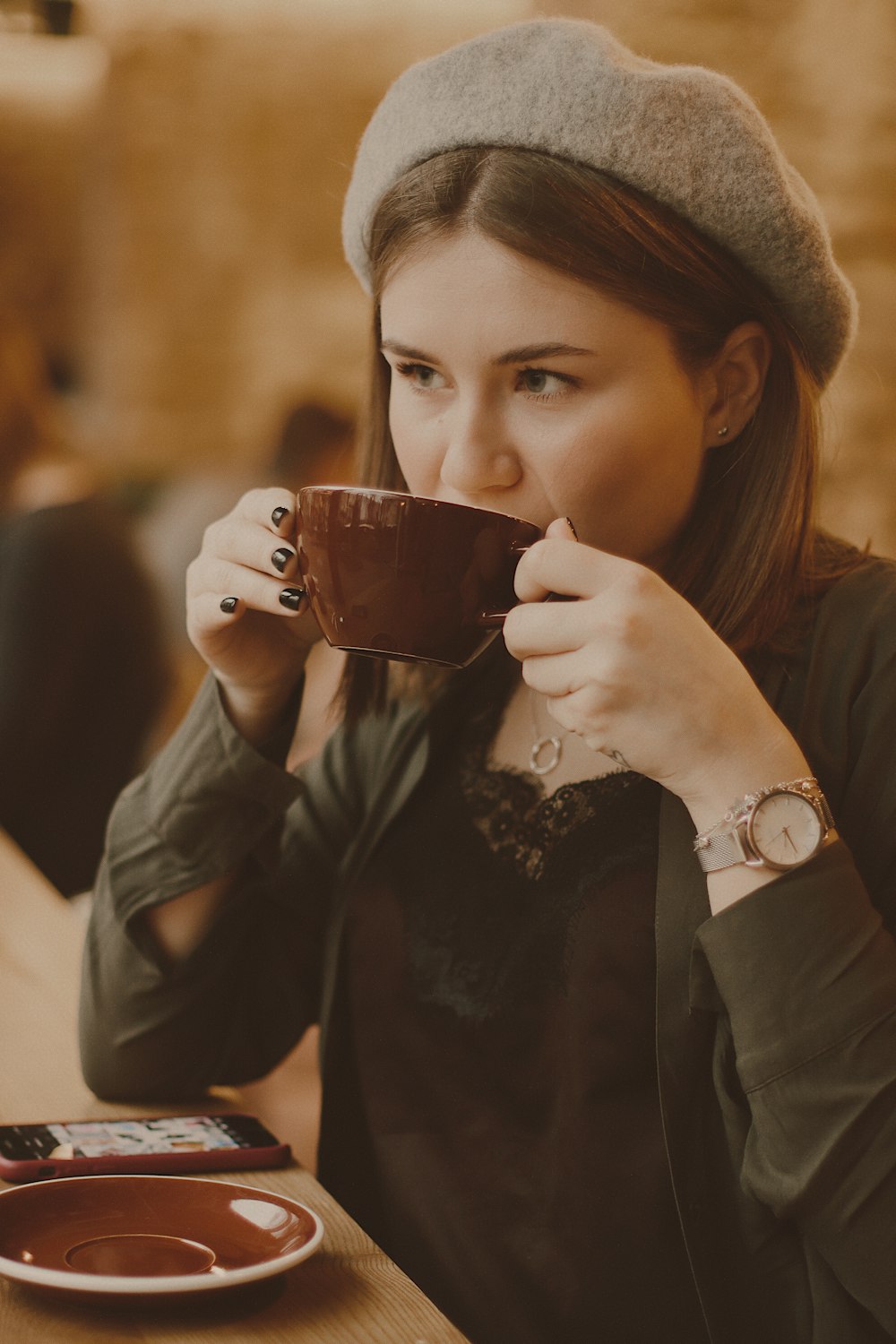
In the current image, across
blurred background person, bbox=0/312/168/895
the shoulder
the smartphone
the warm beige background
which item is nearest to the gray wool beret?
the shoulder

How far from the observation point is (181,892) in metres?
1.08

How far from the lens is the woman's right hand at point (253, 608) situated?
0.95 metres

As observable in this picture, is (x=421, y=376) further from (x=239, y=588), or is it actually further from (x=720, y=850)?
(x=720, y=850)

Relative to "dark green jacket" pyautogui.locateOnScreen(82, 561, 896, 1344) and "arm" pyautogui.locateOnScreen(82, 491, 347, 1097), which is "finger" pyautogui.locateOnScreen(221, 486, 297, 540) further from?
"dark green jacket" pyautogui.locateOnScreen(82, 561, 896, 1344)

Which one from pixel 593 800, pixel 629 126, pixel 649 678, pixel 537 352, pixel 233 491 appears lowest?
pixel 593 800

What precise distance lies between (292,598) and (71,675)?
151 centimetres

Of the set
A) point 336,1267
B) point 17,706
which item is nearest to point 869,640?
point 336,1267

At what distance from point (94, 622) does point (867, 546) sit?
5.30ft

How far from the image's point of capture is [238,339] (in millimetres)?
5688

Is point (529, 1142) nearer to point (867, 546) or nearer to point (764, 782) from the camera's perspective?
point (764, 782)

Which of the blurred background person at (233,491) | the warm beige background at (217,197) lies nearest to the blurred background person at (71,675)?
the blurred background person at (233,491)

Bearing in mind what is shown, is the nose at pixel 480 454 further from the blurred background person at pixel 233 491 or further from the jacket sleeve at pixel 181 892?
the blurred background person at pixel 233 491

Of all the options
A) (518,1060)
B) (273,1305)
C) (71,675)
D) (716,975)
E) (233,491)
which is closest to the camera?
(273,1305)

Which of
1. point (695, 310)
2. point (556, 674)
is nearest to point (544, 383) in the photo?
point (695, 310)
